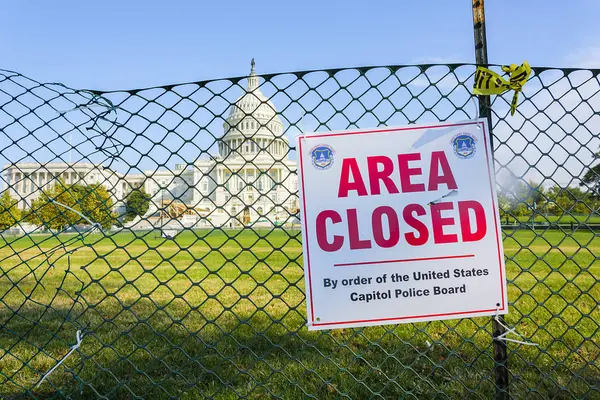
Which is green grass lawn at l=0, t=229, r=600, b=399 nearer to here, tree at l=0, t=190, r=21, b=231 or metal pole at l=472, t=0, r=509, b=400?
metal pole at l=472, t=0, r=509, b=400

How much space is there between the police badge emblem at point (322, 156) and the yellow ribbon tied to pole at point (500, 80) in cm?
71

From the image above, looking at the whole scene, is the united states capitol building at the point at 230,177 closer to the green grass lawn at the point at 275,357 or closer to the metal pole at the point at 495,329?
the green grass lawn at the point at 275,357

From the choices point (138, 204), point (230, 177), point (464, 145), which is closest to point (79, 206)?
point (138, 204)

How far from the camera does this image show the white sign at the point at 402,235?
5.89 ft

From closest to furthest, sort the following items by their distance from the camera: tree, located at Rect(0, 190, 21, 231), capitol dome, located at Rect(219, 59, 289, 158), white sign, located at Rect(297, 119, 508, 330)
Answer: white sign, located at Rect(297, 119, 508, 330) → capitol dome, located at Rect(219, 59, 289, 158) → tree, located at Rect(0, 190, 21, 231)

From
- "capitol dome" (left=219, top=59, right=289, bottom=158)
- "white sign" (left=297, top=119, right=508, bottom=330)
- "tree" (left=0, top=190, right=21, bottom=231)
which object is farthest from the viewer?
"tree" (left=0, top=190, right=21, bottom=231)

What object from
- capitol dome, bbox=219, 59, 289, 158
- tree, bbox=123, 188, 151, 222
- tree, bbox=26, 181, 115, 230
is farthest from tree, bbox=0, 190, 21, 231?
capitol dome, bbox=219, 59, 289, 158

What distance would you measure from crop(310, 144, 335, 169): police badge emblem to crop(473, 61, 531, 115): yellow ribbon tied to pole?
2.34 ft

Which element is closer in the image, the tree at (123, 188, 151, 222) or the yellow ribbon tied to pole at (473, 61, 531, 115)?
the yellow ribbon tied to pole at (473, 61, 531, 115)

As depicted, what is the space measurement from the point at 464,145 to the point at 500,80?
1.04ft

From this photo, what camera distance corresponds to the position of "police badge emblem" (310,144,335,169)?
1883 millimetres

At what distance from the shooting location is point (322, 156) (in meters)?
1.89

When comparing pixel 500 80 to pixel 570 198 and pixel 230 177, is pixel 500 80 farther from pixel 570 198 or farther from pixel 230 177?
pixel 230 177

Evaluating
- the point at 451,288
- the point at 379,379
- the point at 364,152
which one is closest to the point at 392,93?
the point at 364,152
